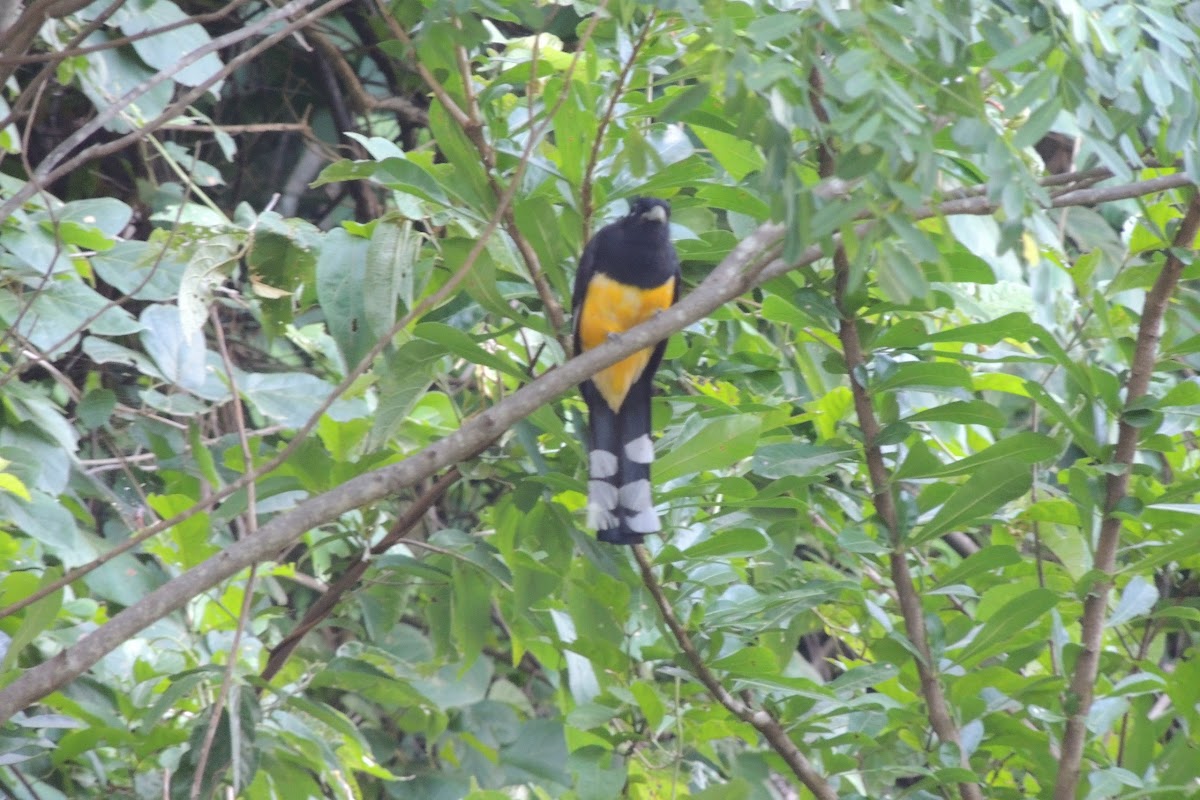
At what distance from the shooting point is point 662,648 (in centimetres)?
271

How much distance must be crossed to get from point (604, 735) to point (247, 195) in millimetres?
2975

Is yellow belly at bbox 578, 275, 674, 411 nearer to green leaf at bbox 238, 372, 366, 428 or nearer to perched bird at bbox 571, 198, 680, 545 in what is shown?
perched bird at bbox 571, 198, 680, 545

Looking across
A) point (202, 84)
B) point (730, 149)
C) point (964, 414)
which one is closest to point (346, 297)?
point (202, 84)

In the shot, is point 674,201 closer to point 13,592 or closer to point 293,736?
point 293,736

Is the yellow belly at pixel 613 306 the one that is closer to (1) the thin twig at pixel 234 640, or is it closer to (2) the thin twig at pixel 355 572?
(2) the thin twig at pixel 355 572

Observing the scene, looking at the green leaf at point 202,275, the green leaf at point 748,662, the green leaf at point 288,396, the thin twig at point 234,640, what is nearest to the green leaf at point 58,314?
the green leaf at point 288,396

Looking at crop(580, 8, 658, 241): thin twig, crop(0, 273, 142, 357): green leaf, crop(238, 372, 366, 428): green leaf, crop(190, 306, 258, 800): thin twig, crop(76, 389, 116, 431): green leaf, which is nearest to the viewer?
crop(190, 306, 258, 800): thin twig

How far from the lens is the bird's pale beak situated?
3.16 meters

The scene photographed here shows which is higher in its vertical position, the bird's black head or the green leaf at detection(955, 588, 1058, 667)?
the bird's black head

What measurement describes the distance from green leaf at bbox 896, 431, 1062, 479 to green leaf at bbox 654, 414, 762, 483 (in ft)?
1.01

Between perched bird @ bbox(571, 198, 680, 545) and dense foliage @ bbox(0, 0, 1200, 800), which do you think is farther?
perched bird @ bbox(571, 198, 680, 545)

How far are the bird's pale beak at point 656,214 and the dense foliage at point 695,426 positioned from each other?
0.17 m

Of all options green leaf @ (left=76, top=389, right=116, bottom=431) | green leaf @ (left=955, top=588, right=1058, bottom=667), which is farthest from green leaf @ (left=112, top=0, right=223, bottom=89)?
green leaf @ (left=955, top=588, right=1058, bottom=667)

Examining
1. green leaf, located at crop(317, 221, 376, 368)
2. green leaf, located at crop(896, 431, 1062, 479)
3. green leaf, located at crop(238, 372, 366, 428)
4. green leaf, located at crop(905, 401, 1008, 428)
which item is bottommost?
green leaf, located at crop(238, 372, 366, 428)
